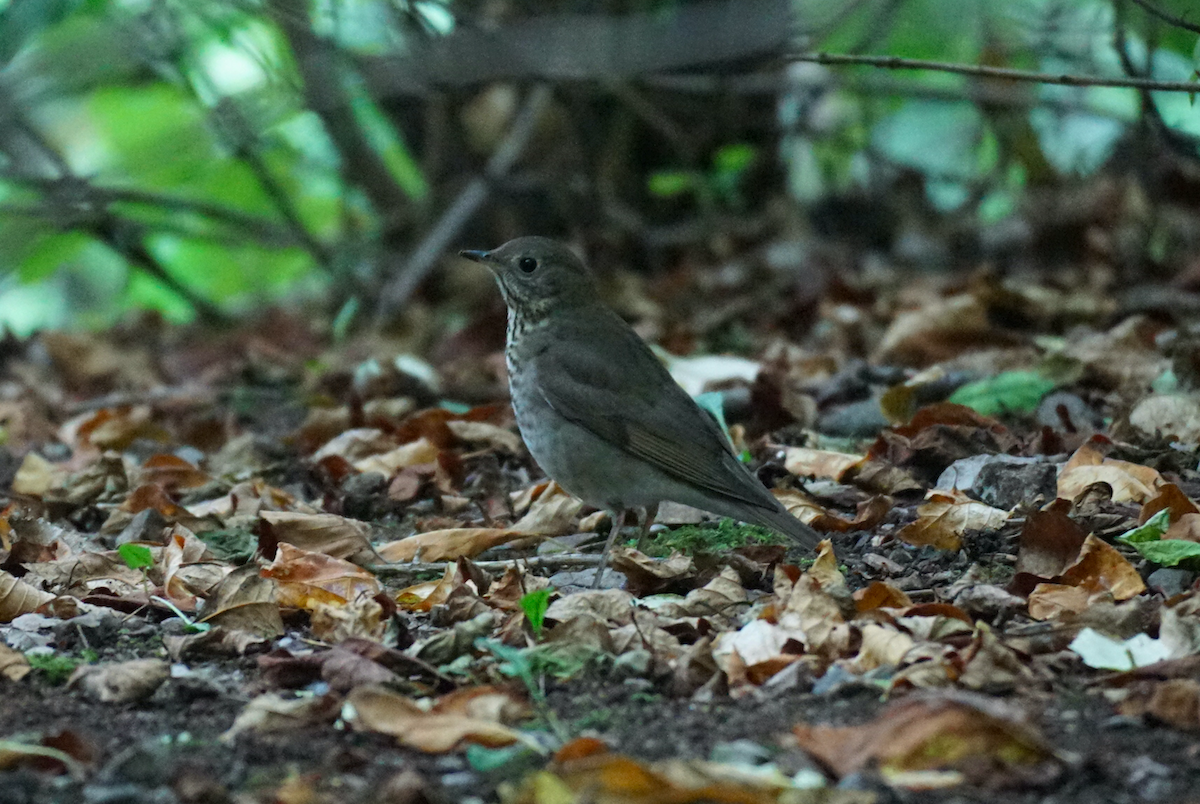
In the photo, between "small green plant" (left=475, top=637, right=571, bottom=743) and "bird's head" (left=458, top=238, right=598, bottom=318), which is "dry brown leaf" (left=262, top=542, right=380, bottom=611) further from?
"bird's head" (left=458, top=238, right=598, bottom=318)

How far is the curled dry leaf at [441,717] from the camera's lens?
9.74ft

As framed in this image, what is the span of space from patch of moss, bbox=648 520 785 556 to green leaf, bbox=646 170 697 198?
4.29 metres

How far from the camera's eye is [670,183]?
9148 mm

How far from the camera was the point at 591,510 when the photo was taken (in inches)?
217

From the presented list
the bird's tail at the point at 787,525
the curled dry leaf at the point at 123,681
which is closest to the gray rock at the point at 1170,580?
the bird's tail at the point at 787,525

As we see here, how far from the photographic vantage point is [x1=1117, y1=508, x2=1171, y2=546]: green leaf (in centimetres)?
405

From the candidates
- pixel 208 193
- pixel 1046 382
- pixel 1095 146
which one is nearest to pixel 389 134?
pixel 208 193

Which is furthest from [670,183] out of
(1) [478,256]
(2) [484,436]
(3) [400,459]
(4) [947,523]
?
(4) [947,523]

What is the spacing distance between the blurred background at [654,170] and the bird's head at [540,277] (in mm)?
1741

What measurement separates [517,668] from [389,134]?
777 centimetres

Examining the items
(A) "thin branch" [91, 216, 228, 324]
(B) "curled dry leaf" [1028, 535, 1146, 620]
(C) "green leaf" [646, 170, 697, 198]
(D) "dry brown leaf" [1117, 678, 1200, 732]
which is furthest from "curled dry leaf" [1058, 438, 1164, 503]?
(A) "thin branch" [91, 216, 228, 324]

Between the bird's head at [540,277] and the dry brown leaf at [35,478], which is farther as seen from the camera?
the bird's head at [540,277]

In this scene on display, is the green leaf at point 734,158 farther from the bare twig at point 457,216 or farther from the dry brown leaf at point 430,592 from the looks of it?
the dry brown leaf at point 430,592

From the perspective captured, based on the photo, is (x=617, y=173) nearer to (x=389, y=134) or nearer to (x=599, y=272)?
(x=599, y=272)
